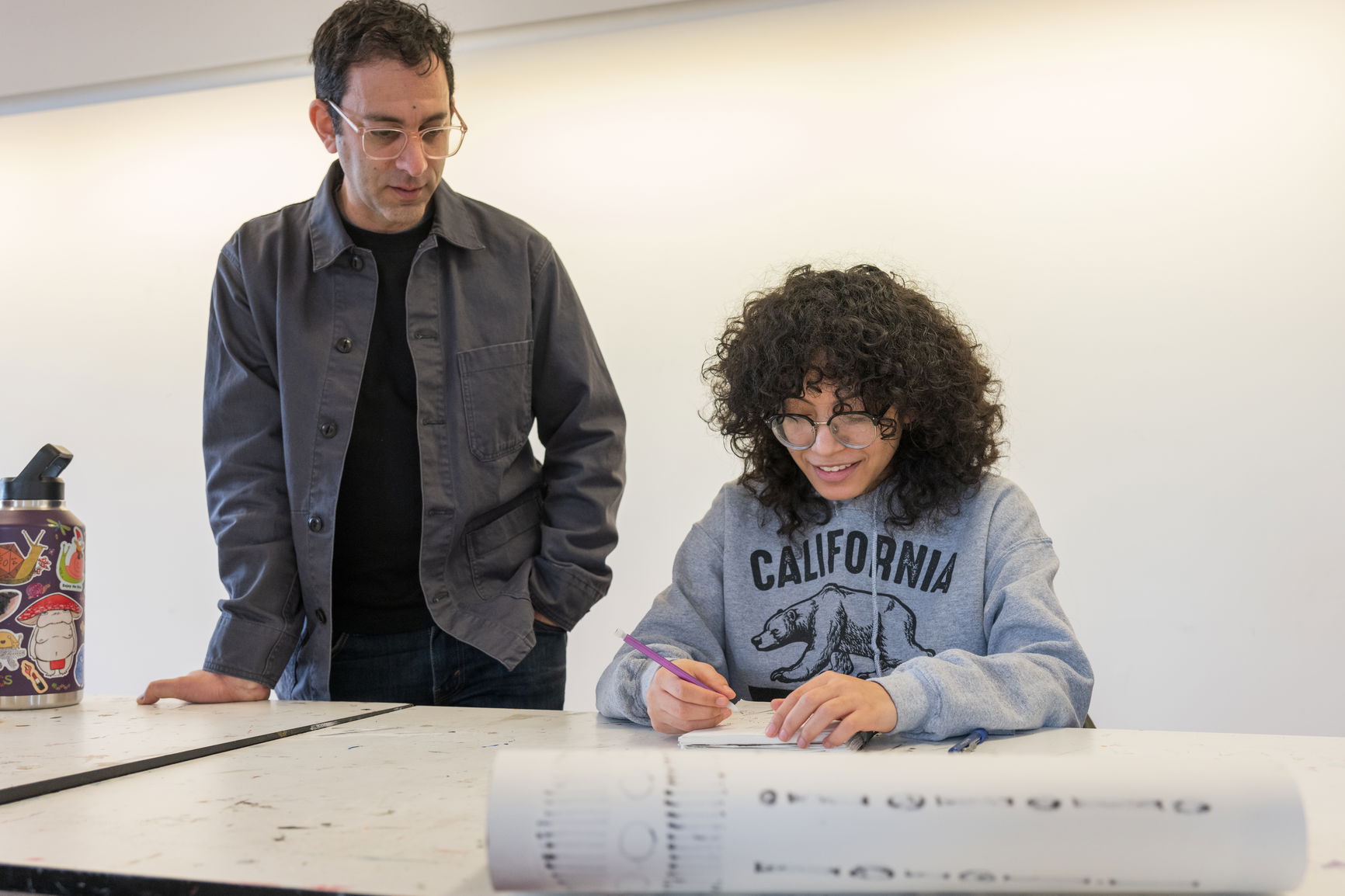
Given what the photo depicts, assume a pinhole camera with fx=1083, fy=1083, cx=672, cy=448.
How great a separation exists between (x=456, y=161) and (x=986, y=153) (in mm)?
1441

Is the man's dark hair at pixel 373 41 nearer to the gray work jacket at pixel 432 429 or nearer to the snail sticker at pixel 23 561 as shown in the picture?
the gray work jacket at pixel 432 429

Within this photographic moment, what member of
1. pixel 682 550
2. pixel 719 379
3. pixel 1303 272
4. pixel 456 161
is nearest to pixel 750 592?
pixel 682 550

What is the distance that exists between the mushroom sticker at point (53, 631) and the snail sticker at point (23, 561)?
1.3 inches

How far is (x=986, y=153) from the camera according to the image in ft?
8.57

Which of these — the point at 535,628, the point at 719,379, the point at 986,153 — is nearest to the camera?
the point at 535,628

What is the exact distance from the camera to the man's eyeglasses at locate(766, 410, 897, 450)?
1.38 meters

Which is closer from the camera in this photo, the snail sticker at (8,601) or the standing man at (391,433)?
the snail sticker at (8,601)

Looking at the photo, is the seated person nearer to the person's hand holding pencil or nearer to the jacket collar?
the person's hand holding pencil

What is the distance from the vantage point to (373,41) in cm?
157

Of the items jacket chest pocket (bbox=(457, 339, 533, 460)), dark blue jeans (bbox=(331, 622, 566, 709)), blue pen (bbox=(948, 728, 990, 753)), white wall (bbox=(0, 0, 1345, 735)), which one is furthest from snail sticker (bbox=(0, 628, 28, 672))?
white wall (bbox=(0, 0, 1345, 735))

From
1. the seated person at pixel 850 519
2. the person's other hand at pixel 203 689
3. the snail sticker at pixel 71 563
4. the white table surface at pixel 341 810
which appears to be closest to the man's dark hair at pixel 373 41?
the seated person at pixel 850 519

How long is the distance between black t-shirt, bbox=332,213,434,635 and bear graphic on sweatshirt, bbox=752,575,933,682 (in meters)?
0.53

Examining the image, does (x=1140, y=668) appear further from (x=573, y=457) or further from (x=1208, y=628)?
(x=573, y=457)

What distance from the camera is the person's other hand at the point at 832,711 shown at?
38.2 inches
